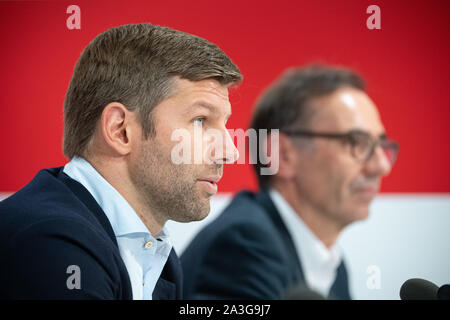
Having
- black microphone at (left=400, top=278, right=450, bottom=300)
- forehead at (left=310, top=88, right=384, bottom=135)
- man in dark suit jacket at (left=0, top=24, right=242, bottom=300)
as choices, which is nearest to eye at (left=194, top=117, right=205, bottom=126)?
man in dark suit jacket at (left=0, top=24, right=242, bottom=300)

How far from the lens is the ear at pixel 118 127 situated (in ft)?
3.44

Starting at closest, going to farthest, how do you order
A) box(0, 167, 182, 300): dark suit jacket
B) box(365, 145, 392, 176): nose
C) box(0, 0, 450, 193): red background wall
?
1. box(0, 167, 182, 300): dark suit jacket
2. box(365, 145, 392, 176): nose
3. box(0, 0, 450, 193): red background wall

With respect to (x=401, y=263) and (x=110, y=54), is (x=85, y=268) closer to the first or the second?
(x=110, y=54)

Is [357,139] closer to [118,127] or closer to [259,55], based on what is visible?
[259,55]

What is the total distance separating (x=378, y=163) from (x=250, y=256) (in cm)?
30

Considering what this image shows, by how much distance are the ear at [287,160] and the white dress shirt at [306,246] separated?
4 cm

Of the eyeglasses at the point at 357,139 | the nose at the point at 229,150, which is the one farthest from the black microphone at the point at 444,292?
the nose at the point at 229,150

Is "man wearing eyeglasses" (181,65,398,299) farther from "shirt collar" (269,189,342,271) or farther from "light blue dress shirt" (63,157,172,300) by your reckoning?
"light blue dress shirt" (63,157,172,300)

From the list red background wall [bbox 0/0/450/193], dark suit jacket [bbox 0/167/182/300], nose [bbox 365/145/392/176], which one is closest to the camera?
dark suit jacket [bbox 0/167/182/300]

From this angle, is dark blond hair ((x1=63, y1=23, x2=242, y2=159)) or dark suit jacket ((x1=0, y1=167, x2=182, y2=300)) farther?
dark blond hair ((x1=63, y1=23, x2=242, y2=159))

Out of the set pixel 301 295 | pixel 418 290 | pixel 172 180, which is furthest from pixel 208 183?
pixel 418 290

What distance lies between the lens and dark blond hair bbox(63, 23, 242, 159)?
1.04 metres

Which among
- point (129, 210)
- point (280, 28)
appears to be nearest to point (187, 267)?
point (129, 210)

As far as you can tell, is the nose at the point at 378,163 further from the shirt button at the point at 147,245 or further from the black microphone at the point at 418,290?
the shirt button at the point at 147,245
